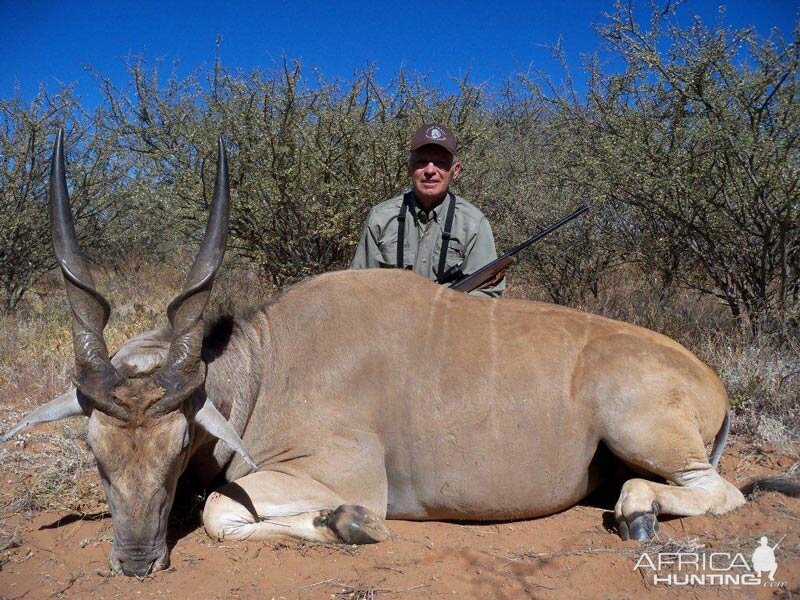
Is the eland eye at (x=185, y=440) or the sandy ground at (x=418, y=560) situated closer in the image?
the sandy ground at (x=418, y=560)

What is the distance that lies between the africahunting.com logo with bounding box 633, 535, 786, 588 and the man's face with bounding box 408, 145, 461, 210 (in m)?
3.27

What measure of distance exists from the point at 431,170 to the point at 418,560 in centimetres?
322

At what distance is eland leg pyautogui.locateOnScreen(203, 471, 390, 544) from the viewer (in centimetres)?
321

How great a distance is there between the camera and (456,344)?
3672mm

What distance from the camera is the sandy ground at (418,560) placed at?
282 cm

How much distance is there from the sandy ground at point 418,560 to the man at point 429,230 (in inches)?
94.9

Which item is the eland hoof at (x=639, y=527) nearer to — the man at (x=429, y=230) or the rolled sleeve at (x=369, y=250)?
the man at (x=429, y=230)

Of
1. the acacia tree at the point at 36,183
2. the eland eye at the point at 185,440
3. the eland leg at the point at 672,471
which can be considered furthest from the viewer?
the acacia tree at the point at 36,183

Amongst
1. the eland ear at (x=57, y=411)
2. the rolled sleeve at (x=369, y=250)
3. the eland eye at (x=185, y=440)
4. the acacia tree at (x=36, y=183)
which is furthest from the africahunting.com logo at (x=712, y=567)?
the acacia tree at (x=36, y=183)

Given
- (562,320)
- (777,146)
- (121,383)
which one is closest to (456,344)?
(562,320)

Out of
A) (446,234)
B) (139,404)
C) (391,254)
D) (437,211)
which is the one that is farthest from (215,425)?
(437,211)

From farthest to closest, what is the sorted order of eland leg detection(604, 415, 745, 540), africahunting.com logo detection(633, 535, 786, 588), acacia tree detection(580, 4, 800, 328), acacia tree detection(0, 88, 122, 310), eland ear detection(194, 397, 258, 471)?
acacia tree detection(0, 88, 122, 310), acacia tree detection(580, 4, 800, 328), eland leg detection(604, 415, 745, 540), eland ear detection(194, 397, 258, 471), africahunting.com logo detection(633, 535, 786, 588)

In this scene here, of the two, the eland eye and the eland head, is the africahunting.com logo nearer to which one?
the eland head

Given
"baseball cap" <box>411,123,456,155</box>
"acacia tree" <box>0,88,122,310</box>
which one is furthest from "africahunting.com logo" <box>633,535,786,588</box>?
"acacia tree" <box>0,88,122,310</box>
